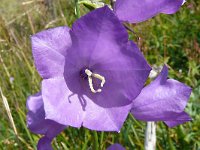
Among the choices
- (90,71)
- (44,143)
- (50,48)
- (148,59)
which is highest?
(50,48)

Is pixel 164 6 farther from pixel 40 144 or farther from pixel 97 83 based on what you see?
pixel 40 144

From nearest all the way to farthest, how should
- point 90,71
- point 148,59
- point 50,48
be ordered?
point 50,48 < point 90,71 < point 148,59

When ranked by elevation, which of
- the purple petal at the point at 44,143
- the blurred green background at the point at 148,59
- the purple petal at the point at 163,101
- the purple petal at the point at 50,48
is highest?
the purple petal at the point at 50,48

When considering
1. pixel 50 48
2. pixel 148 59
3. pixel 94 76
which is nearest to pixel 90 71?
pixel 94 76

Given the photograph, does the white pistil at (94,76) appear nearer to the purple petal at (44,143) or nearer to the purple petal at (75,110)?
the purple petal at (75,110)

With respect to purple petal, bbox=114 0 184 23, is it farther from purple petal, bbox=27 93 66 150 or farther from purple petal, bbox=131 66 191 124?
purple petal, bbox=27 93 66 150

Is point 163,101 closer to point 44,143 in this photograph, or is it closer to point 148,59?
point 44,143

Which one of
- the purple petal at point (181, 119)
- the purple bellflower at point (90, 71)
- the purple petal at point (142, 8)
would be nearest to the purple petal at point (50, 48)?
the purple bellflower at point (90, 71)

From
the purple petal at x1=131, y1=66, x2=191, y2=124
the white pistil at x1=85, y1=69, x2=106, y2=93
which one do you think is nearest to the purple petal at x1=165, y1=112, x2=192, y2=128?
Result: the purple petal at x1=131, y1=66, x2=191, y2=124
